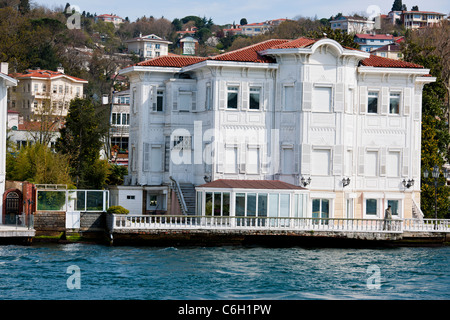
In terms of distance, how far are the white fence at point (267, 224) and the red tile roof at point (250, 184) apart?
1.73 metres

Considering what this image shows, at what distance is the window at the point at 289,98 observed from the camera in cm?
4612

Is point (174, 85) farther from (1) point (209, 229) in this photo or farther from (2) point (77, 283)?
(2) point (77, 283)

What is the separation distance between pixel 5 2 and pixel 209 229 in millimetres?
83600

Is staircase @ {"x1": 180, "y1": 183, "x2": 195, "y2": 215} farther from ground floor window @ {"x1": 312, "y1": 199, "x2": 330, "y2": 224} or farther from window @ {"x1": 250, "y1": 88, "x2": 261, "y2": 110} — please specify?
ground floor window @ {"x1": 312, "y1": 199, "x2": 330, "y2": 224}

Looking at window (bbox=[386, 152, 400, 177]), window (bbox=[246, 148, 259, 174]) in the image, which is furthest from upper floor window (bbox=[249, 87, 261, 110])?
window (bbox=[386, 152, 400, 177])

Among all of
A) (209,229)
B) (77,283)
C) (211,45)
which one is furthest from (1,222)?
(211,45)

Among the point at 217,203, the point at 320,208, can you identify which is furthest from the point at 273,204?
the point at 320,208

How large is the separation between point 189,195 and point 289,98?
7.26 meters

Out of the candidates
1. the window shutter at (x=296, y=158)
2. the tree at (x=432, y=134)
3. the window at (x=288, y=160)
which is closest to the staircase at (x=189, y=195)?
the window at (x=288, y=160)

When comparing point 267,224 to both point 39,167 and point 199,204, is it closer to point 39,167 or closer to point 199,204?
point 199,204

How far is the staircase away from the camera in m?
45.4

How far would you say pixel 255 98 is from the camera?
4656 centimetres

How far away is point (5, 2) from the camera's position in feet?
382

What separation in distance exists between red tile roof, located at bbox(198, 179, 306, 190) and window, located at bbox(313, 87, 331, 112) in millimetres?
4390
